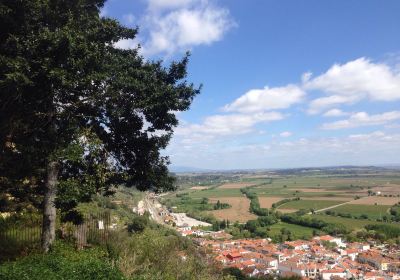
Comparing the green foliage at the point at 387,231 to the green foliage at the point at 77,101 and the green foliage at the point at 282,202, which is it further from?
the green foliage at the point at 77,101

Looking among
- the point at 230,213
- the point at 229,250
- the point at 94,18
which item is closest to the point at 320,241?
the point at 229,250

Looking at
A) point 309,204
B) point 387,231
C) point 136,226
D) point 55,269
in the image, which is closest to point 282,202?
point 309,204

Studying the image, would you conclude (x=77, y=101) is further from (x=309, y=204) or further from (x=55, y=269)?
(x=309, y=204)

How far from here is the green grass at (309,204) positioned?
99537 millimetres

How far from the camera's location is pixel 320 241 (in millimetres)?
61781

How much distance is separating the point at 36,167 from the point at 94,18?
409 cm

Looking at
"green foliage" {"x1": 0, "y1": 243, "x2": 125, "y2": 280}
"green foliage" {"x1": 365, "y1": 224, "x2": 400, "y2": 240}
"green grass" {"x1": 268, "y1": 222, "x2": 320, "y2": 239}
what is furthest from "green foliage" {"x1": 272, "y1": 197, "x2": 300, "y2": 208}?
"green foliage" {"x1": 0, "y1": 243, "x2": 125, "y2": 280}

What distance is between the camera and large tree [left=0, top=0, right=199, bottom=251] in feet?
29.4

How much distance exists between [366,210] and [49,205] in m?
88.1

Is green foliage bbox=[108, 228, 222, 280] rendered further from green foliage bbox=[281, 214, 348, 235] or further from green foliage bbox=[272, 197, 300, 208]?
green foliage bbox=[272, 197, 300, 208]

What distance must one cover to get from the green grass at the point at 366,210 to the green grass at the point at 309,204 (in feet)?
18.6

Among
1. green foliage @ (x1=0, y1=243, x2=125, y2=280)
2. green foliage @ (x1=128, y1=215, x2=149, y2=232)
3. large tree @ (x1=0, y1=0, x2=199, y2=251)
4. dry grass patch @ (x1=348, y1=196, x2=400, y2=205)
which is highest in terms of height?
large tree @ (x1=0, y1=0, x2=199, y2=251)

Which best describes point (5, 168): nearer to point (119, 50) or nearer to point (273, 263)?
point (119, 50)

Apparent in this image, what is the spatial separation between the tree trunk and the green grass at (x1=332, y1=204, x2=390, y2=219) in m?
78.8
